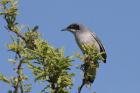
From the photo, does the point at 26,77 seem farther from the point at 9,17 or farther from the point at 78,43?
the point at 78,43

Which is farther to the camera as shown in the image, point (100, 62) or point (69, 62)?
point (100, 62)

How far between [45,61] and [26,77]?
29cm

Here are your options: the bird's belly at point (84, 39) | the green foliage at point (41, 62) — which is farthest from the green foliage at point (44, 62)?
the bird's belly at point (84, 39)

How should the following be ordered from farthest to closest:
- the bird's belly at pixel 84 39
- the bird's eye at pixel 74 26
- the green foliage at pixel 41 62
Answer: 1. the bird's eye at pixel 74 26
2. the bird's belly at pixel 84 39
3. the green foliage at pixel 41 62

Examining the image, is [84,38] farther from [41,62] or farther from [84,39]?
[41,62]

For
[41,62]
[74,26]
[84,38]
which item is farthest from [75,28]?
[41,62]

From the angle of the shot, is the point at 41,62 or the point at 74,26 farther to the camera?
the point at 74,26

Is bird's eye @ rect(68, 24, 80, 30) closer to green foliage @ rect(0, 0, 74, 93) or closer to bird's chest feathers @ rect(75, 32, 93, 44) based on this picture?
bird's chest feathers @ rect(75, 32, 93, 44)

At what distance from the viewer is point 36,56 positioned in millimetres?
5180

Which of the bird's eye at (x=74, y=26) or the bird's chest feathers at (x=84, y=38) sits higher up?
the bird's eye at (x=74, y=26)

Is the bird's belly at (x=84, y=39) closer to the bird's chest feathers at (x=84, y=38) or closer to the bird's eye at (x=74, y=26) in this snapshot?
the bird's chest feathers at (x=84, y=38)

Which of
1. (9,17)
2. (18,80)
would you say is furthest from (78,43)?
(18,80)

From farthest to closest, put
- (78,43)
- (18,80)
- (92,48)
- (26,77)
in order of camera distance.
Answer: (78,43), (92,48), (26,77), (18,80)

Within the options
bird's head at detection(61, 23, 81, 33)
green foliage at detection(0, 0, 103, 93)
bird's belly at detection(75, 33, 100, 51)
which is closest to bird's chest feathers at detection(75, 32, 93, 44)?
bird's belly at detection(75, 33, 100, 51)
